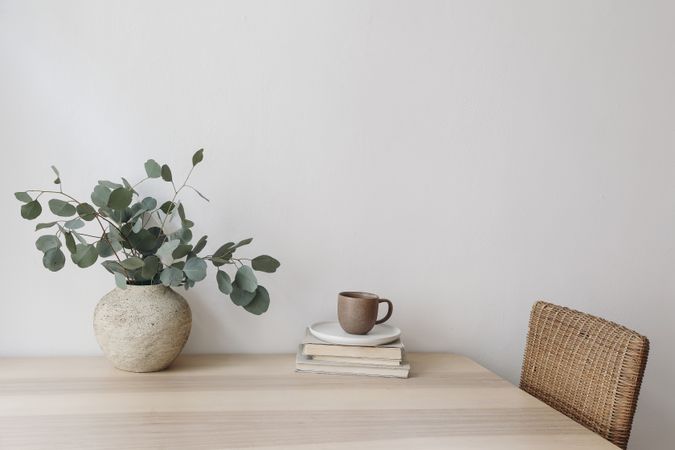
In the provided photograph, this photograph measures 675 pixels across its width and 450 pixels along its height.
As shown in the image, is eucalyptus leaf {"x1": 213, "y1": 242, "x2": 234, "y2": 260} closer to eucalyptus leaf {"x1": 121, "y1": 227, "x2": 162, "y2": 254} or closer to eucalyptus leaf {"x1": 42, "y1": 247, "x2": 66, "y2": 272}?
eucalyptus leaf {"x1": 121, "y1": 227, "x2": 162, "y2": 254}

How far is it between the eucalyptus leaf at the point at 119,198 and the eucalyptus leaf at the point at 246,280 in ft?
0.84

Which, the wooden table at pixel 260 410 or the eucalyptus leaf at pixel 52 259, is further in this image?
the eucalyptus leaf at pixel 52 259

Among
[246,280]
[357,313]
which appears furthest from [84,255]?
[357,313]

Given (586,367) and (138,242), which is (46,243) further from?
(586,367)

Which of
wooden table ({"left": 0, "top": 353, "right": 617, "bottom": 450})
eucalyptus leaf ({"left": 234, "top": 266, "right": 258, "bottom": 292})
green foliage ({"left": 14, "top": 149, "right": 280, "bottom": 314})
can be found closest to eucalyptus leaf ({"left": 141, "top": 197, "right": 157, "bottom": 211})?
green foliage ({"left": 14, "top": 149, "right": 280, "bottom": 314})

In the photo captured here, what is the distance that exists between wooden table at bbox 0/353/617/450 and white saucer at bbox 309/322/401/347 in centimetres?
7

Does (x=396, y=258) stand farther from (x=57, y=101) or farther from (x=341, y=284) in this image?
(x=57, y=101)

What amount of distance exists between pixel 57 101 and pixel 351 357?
2.59ft

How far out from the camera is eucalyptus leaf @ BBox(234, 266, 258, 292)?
3.74ft

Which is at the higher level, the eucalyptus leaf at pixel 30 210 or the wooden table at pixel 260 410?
the eucalyptus leaf at pixel 30 210

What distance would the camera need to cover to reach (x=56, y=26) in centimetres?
121

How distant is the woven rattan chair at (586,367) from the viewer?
38.9 inches

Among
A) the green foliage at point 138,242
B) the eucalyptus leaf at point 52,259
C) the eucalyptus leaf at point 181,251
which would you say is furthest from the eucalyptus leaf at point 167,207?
the eucalyptus leaf at point 52,259

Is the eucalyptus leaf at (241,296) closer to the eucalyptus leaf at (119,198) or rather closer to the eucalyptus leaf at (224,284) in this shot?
the eucalyptus leaf at (224,284)
